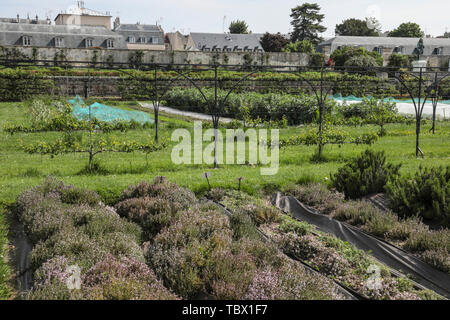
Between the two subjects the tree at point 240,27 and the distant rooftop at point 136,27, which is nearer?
the distant rooftop at point 136,27

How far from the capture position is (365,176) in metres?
7.61

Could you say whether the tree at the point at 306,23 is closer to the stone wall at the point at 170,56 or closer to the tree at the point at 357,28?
the tree at the point at 357,28

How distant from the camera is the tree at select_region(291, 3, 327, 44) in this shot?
6544 centimetres

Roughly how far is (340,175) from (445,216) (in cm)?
215

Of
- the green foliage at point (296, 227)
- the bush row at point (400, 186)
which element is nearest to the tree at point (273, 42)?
the bush row at point (400, 186)

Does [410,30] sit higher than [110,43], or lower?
higher

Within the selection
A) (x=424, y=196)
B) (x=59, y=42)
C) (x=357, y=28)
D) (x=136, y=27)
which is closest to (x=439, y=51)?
(x=357, y=28)

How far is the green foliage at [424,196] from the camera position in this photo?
6273mm

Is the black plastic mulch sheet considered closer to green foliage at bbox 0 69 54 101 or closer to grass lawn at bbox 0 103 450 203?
grass lawn at bbox 0 103 450 203

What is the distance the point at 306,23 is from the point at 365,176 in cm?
6359

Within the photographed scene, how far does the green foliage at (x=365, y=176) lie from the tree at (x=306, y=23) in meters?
61.5

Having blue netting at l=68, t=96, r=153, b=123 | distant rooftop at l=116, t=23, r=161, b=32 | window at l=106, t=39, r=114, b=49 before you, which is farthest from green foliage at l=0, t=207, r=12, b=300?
distant rooftop at l=116, t=23, r=161, b=32

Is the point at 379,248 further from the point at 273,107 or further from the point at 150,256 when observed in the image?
the point at 273,107
